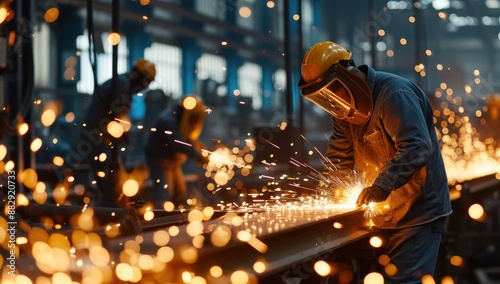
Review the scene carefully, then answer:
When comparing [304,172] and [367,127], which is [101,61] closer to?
[304,172]

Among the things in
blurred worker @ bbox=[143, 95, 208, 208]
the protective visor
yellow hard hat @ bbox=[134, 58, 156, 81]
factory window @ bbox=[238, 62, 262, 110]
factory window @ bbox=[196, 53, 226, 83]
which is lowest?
factory window @ bbox=[238, 62, 262, 110]

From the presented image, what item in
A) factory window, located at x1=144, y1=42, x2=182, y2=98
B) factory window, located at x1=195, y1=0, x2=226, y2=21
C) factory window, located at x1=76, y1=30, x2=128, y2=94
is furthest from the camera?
factory window, located at x1=195, y1=0, x2=226, y2=21

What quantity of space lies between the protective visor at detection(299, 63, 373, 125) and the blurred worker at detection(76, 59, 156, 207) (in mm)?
2253

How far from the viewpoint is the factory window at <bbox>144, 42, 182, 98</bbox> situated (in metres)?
19.5

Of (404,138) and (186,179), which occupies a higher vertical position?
Result: (404,138)

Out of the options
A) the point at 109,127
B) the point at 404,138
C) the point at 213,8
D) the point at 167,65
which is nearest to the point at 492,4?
the point at 213,8

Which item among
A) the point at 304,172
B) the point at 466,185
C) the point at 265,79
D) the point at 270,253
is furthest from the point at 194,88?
the point at 270,253

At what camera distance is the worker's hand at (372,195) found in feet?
10.4

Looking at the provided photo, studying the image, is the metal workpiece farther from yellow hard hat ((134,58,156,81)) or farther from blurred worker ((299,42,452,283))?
yellow hard hat ((134,58,156,81))

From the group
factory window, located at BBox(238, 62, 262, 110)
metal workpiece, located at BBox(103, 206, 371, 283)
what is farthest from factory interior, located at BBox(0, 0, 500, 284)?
factory window, located at BBox(238, 62, 262, 110)

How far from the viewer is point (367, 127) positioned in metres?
3.56

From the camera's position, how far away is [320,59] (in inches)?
135

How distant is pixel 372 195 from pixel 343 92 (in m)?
0.54

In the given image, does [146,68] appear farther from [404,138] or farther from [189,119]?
[404,138]
